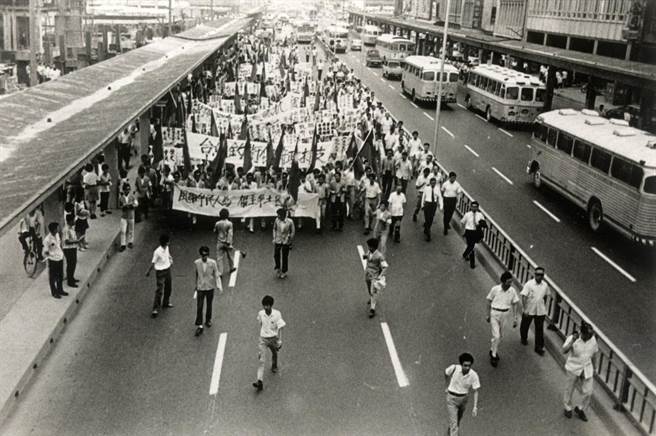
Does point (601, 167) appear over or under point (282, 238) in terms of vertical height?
over

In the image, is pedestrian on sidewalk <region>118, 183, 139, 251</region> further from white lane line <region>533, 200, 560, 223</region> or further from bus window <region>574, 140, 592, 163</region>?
bus window <region>574, 140, 592, 163</region>

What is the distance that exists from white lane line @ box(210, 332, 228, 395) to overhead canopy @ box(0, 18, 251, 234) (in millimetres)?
3848

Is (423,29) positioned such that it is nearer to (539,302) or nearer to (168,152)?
(168,152)

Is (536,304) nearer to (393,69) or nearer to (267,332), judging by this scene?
(267,332)

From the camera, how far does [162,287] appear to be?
13703mm

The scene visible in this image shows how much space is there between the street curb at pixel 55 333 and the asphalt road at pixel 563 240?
402 inches

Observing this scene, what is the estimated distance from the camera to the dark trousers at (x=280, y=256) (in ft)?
51.5

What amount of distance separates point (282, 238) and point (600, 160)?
387 inches

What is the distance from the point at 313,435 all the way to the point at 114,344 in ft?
14.9

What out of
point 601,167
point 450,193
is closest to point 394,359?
point 450,193

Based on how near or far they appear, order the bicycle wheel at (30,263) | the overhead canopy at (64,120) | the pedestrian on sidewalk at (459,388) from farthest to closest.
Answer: the bicycle wheel at (30,263) < the overhead canopy at (64,120) < the pedestrian on sidewalk at (459,388)

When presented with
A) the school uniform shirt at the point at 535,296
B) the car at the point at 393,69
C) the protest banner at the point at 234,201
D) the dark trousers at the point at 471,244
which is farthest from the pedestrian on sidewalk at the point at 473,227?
the car at the point at 393,69

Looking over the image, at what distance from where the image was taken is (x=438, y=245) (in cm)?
1891

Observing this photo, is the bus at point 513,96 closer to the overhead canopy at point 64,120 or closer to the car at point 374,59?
the overhead canopy at point 64,120
